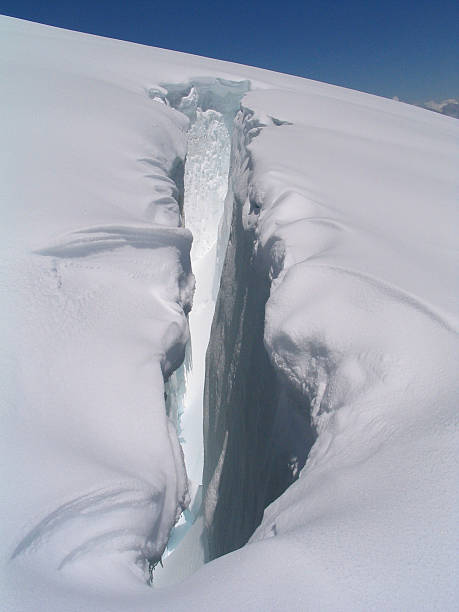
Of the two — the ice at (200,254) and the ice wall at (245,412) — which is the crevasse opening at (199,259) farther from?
the ice wall at (245,412)

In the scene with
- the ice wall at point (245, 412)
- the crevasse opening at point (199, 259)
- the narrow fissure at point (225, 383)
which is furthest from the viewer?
the crevasse opening at point (199, 259)

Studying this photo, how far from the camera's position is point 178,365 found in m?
1.32

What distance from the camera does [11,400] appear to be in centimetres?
87

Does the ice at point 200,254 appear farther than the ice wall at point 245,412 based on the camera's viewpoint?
Yes

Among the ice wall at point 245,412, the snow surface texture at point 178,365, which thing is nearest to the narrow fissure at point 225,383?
the ice wall at point 245,412

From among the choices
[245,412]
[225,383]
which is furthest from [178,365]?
[225,383]

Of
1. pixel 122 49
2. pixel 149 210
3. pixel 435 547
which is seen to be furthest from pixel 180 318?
pixel 122 49

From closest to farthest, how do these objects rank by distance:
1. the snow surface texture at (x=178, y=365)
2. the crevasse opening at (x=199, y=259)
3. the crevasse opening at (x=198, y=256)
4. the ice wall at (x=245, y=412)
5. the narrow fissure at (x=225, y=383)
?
the snow surface texture at (x=178, y=365) < the ice wall at (x=245, y=412) < the narrow fissure at (x=225, y=383) < the crevasse opening at (x=198, y=256) < the crevasse opening at (x=199, y=259)

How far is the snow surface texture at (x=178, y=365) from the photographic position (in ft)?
2.00

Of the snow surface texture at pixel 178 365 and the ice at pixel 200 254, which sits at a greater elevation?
the snow surface texture at pixel 178 365

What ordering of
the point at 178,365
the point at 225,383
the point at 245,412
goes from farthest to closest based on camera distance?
the point at 225,383 < the point at 245,412 < the point at 178,365

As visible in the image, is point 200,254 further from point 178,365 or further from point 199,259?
point 178,365

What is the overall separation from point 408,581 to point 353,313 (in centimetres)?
65

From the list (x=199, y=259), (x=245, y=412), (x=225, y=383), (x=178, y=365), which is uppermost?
(x=178, y=365)
